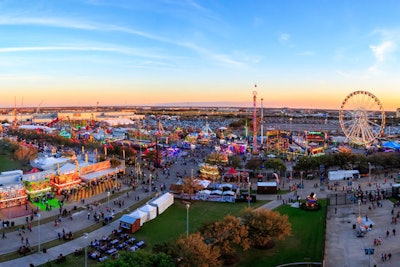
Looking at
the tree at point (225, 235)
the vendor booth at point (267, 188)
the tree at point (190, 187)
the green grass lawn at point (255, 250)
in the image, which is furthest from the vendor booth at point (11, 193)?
the vendor booth at point (267, 188)

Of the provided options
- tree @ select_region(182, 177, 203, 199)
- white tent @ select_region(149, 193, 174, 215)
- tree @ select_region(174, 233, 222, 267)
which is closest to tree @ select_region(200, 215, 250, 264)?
tree @ select_region(174, 233, 222, 267)

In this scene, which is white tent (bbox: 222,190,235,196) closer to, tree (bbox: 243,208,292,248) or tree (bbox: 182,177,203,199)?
tree (bbox: 182,177,203,199)

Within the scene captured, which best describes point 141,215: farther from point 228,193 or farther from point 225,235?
point 228,193

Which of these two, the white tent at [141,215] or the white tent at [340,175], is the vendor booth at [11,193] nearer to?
the white tent at [141,215]

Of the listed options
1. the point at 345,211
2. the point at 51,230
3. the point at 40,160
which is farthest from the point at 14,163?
the point at 345,211

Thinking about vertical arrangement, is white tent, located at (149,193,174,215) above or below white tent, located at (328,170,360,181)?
below

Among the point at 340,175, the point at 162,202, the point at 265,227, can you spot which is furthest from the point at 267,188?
the point at 265,227

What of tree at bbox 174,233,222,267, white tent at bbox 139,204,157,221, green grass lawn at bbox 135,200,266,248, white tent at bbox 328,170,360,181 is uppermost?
tree at bbox 174,233,222,267
